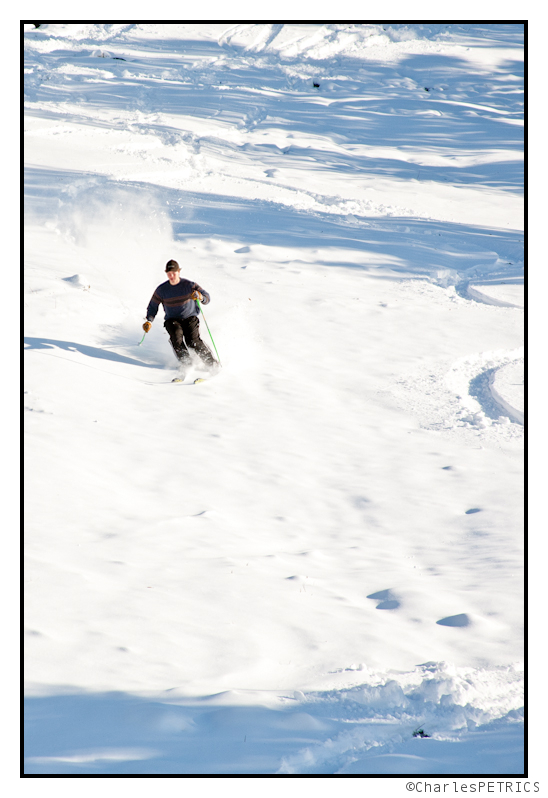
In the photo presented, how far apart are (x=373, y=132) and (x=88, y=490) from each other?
21.9 meters

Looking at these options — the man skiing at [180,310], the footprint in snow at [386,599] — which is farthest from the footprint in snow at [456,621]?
the man skiing at [180,310]

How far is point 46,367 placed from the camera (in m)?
7.79

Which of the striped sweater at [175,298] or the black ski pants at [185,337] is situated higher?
the striped sweater at [175,298]

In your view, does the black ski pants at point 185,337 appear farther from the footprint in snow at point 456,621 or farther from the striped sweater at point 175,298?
the footprint in snow at point 456,621

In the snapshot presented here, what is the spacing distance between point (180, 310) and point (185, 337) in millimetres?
Result: 411

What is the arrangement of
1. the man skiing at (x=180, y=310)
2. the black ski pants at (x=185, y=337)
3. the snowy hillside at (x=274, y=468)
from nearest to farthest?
1. the snowy hillside at (x=274, y=468)
2. the man skiing at (x=180, y=310)
3. the black ski pants at (x=185, y=337)

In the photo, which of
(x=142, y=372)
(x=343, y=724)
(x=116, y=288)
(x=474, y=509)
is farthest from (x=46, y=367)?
(x=343, y=724)

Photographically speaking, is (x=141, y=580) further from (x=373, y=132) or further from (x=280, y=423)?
(x=373, y=132)

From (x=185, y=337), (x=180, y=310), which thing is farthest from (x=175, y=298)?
(x=185, y=337)

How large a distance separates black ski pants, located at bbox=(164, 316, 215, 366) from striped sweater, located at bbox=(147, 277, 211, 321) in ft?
0.38

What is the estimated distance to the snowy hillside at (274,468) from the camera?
10.5ft

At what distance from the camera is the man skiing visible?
845 centimetres

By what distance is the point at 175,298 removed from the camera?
846cm

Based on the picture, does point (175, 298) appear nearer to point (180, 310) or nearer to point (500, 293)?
point (180, 310)
